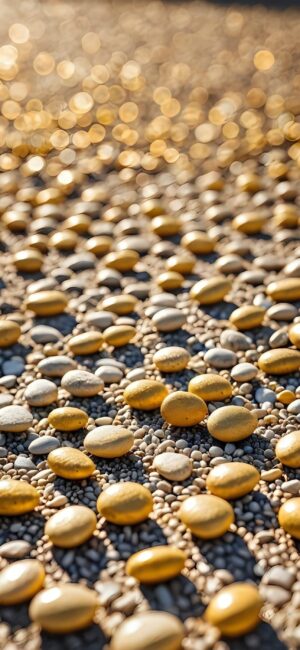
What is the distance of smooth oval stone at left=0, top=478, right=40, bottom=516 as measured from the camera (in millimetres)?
1434

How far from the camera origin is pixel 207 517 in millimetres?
1351

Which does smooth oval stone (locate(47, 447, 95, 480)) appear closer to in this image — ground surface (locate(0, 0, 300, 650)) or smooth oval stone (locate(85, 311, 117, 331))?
ground surface (locate(0, 0, 300, 650))

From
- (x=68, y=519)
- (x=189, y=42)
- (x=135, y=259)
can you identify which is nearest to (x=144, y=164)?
(x=135, y=259)

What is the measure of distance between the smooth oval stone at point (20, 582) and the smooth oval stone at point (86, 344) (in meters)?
0.75

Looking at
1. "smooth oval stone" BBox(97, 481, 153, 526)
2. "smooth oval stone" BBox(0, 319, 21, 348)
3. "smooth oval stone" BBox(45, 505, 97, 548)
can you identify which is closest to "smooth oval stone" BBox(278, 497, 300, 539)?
"smooth oval stone" BBox(97, 481, 153, 526)

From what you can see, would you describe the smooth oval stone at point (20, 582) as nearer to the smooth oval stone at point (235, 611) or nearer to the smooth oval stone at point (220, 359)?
the smooth oval stone at point (235, 611)

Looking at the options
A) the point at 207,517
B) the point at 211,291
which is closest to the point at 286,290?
the point at 211,291

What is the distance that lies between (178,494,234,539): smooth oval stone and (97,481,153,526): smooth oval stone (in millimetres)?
75

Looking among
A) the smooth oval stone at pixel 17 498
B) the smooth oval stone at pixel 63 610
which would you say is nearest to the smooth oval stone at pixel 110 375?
the smooth oval stone at pixel 17 498

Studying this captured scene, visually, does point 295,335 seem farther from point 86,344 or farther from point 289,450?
point 86,344

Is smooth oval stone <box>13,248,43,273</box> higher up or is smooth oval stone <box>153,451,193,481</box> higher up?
smooth oval stone <box>13,248,43,273</box>

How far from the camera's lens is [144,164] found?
312cm

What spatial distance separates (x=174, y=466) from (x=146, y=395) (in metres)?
0.25

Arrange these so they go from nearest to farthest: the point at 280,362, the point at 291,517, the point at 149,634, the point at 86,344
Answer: the point at 149,634, the point at 291,517, the point at 280,362, the point at 86,344
